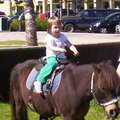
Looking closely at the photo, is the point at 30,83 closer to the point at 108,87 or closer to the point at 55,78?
the point at 55,78

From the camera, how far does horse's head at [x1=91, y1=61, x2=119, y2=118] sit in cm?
503

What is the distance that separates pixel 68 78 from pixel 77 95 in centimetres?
28

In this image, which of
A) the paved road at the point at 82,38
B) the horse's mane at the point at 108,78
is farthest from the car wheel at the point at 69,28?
the horse's mane at the point at 108,78

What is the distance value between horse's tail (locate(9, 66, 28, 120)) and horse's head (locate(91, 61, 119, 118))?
2011 mm

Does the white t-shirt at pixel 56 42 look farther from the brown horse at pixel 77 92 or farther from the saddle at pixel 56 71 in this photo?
the brown horse at pixel 77 92

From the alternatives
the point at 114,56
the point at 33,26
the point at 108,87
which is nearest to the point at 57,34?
the point at 108,87

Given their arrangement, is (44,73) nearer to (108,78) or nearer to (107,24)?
(108,78)

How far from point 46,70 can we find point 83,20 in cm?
3469

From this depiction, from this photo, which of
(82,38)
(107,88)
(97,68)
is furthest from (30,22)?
(82,38)

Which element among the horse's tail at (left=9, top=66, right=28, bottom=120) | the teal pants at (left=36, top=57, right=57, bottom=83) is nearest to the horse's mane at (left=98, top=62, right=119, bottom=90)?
the teal pants at (left=36, top=57, right=57, bottom=83)

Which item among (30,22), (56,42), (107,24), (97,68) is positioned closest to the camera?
(97,68)

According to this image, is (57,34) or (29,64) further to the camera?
(29,64)

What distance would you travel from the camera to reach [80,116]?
578 centimetres

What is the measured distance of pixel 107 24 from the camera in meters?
38.1
